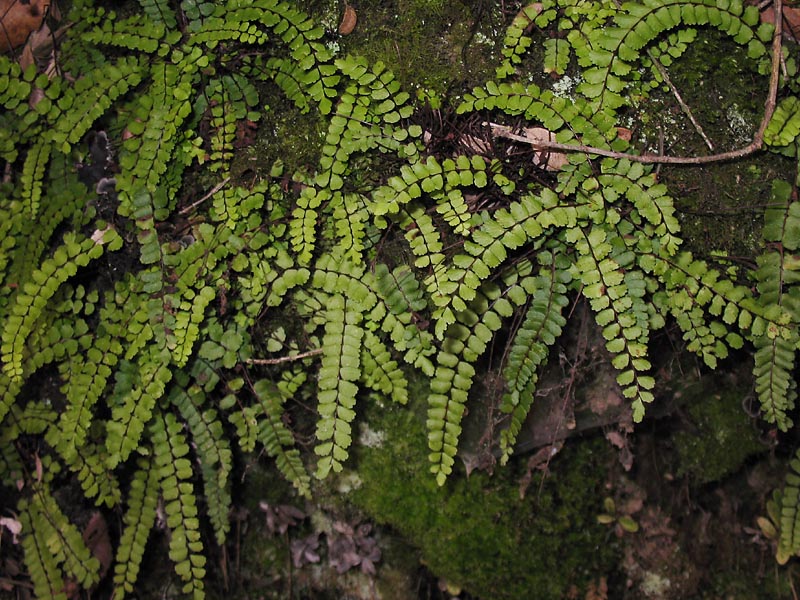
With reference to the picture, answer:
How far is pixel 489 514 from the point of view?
133 inches

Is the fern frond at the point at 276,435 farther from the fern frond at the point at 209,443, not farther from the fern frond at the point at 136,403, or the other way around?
the fern frond at the point at 136,403

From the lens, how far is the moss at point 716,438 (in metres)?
3.48

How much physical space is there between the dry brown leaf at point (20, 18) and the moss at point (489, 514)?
9.57 feet

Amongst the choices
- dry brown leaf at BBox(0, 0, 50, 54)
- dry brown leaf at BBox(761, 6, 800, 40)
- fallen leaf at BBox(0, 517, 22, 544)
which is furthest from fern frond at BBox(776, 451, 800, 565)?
dry brown leaf at BBox(0, 0, 50, 54)

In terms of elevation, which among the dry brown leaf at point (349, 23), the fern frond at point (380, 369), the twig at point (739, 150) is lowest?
the fern frond at point (380, 369)

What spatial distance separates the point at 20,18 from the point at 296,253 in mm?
2136

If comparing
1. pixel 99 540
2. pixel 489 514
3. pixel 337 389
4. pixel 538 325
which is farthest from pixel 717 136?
pixel 99 540

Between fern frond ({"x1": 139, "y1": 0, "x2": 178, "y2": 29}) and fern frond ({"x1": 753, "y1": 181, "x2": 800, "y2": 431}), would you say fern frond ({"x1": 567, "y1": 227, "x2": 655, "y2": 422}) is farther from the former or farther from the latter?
fern frond ({"x1": 139, "y1": 0, "x2": 178, "y2": 29})

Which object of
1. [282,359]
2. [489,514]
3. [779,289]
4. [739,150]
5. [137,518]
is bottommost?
→ [489,514]

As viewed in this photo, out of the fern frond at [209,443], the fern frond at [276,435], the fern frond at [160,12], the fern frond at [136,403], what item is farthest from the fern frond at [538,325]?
the fern frond at [160,12]

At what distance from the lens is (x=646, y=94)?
8.47ft

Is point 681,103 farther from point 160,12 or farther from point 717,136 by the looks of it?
point 160,12

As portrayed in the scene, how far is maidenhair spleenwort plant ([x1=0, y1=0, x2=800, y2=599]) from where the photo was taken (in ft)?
7.98

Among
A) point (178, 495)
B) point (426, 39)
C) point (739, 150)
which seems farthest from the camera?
point (178, 495)
